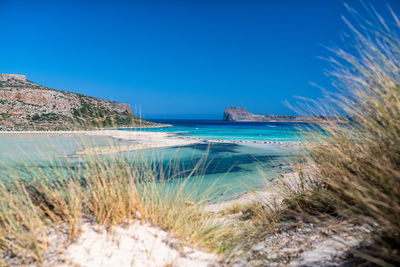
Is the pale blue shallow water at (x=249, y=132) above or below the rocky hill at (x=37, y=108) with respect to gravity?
below

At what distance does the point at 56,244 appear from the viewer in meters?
1.55

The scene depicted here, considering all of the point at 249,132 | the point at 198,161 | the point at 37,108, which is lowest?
the point at 198,161

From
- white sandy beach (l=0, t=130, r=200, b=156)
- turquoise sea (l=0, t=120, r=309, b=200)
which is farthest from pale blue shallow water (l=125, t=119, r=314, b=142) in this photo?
white sandy beach (l=0, t=130, r=200, b=156)

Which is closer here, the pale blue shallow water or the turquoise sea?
the turquoise sea

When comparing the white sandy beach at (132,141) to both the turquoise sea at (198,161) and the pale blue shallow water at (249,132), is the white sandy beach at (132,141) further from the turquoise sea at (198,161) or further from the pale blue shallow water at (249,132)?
the pale blue shallow water at (249,132)

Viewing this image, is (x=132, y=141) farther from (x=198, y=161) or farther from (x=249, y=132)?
(x=249, y=132)

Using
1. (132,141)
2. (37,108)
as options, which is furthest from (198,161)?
(37,108)

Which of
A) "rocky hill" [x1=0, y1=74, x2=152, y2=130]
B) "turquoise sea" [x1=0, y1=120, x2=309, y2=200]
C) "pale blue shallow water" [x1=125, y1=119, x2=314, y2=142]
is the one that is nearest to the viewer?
"turquoise sea" [x1=0, y1=120, x2=309, y2=200]

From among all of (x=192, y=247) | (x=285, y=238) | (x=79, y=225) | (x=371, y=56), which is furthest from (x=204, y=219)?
(x=371, y=56)

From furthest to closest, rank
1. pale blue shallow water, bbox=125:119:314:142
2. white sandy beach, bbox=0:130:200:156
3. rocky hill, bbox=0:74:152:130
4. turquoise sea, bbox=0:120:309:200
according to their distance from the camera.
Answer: rocky hill, bbox=0:74:152:130 → pale blue shallow water, bbox=125:119:314:142 → turquoise sea, bbox=0:120:309:200 → white sandy beach, bbox=0:130:200:156

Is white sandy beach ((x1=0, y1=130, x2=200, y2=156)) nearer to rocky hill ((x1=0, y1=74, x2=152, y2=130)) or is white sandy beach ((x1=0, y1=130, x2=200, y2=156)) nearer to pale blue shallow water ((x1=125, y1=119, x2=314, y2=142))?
pale blue shallow water ((x1=125, y1=119, x2=314, y2=142))

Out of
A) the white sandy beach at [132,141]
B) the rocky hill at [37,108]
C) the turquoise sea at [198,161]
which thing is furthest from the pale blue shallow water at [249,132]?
the rocky hill at [37,108]

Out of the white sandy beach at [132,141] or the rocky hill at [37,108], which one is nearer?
the white sandy beach at [132,141]

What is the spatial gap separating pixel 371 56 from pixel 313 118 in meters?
1.08
